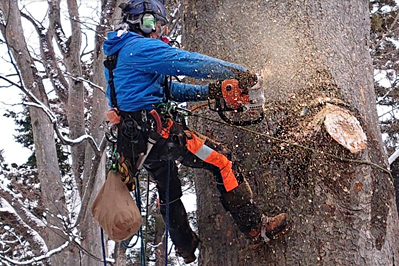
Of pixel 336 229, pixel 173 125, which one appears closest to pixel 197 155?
pixel 173 125

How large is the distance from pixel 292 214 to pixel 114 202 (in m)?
0.95

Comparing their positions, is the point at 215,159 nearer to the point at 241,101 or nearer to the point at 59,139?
the point at 241,101

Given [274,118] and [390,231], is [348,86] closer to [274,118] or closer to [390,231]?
[274,118]

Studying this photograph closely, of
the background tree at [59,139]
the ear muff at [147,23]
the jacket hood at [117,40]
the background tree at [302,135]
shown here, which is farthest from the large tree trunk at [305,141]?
the background tree at [59,139]

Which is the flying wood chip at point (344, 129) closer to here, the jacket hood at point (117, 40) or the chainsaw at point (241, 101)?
the chainsaw at point (241, 101)

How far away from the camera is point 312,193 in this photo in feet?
8.07

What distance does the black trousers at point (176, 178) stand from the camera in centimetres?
255

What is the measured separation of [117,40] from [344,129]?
133 centimetres

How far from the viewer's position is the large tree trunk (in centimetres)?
242

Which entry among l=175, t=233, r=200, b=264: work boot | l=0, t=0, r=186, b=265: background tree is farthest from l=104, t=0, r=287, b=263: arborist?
l=0, t=0, r=186, b=265: background tree

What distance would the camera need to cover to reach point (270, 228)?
242 cm

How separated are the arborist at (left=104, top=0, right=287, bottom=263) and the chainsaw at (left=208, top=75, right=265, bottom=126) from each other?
3cm

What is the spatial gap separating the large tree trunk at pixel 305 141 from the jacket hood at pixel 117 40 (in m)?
0.60

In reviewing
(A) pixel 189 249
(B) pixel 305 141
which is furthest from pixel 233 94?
(A) pixel 189 249
